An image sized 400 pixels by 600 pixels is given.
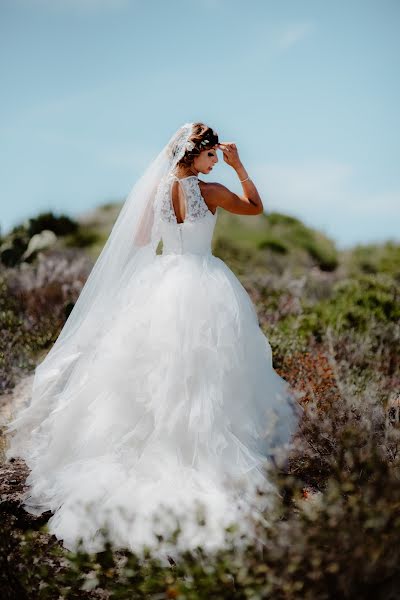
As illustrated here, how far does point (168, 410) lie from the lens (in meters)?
3.84

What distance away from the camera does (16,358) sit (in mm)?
6602

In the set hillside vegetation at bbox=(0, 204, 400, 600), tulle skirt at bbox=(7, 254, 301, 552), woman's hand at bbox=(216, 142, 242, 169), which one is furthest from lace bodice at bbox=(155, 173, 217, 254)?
hillside vegetation at bbox=(0, 204, 400, 600)

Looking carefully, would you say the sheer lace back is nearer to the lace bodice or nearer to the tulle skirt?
the lace bodice

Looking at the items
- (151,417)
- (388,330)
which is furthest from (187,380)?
(388,330)

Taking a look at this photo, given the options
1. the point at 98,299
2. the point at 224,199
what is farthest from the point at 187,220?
the point at 98,299

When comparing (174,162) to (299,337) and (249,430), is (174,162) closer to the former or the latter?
(249,430)

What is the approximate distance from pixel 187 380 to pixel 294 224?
16250 millimetres

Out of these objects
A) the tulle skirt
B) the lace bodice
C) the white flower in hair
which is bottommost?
the tulle skirt

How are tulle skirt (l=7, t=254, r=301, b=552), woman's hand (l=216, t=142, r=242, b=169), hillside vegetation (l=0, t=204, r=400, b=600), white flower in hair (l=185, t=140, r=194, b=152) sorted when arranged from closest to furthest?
hillside vegetation (l=0, t=204, r=400, b=600) → tulle skirt (l=7, t=254, r=301, b=552) → white flower in hair (l=185, t=140, r=194, b=152) → woman's hand (l=216, t=142, r=242, b=169)

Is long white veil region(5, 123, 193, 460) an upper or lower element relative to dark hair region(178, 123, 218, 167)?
lower

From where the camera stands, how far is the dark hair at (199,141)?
13.7 ft

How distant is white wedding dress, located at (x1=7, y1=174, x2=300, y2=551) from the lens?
3467 millimetres

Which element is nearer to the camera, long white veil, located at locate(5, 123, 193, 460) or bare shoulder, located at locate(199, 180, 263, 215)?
bare shoulder, located at locate(199, 180, 263, 215)

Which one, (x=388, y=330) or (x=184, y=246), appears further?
(x=388, y=330)
